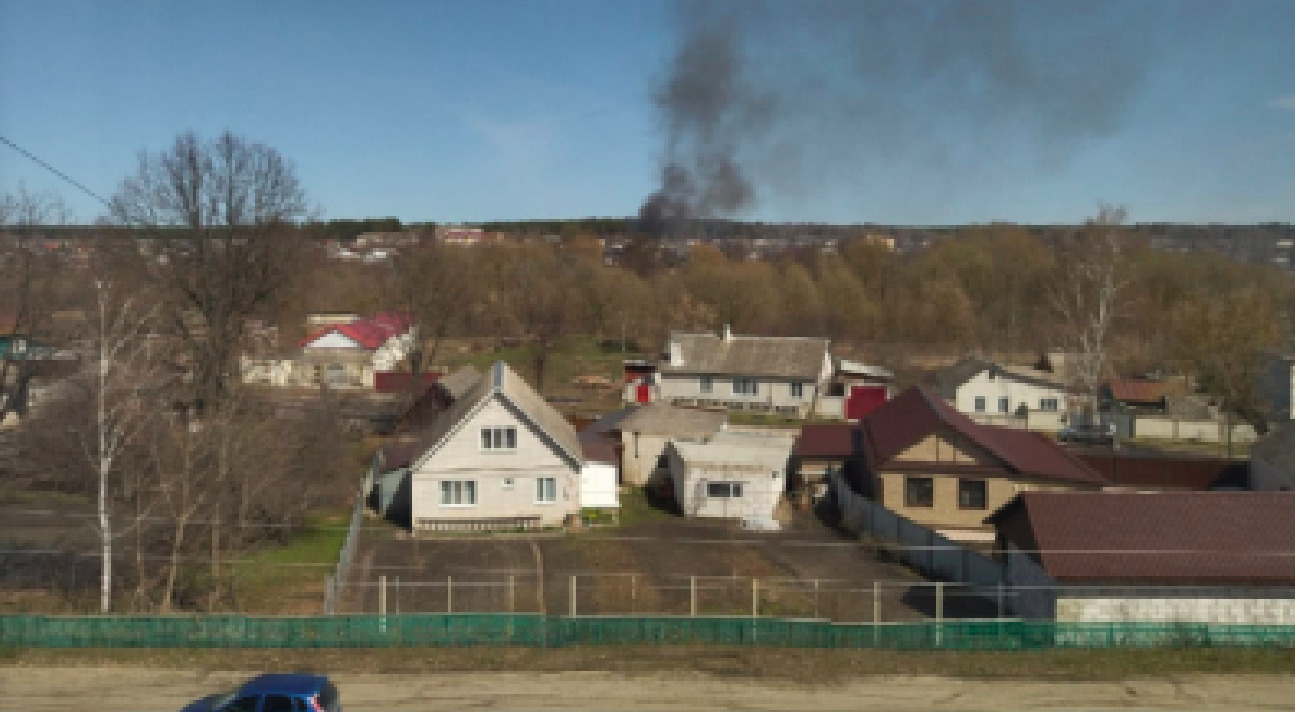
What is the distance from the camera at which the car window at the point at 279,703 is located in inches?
439

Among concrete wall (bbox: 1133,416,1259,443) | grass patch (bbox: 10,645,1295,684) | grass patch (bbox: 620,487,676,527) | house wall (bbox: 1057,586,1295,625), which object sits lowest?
grass patch (bbox: 10,645,1295,684)

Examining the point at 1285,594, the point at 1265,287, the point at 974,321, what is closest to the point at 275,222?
the point at 1285,594

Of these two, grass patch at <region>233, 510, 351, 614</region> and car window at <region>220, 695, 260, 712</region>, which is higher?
car window at <region>220, 695, 260, 712</region>

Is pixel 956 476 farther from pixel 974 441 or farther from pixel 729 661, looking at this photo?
pixel 729 661

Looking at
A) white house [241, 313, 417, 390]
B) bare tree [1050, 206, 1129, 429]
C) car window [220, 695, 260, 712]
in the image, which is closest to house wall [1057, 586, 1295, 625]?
car window [220, 695, 260, 712]

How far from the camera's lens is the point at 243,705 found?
37.0 ft

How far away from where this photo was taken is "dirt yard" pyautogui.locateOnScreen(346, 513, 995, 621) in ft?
62.3

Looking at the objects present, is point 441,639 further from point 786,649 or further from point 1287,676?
point 1287,676

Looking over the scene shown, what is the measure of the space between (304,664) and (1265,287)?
242ft

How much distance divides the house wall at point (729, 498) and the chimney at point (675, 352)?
20255mm

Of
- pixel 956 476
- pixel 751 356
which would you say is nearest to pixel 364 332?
pixel 751 356

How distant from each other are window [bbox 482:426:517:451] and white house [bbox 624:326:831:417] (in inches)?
835

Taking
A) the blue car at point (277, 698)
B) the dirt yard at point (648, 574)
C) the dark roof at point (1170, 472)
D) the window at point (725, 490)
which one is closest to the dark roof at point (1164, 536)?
the dirt yard at point (648, 574)

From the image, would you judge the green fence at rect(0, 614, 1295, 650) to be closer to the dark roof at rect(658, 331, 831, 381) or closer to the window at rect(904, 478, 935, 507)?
the window at rect(904, 478, 935, 507)
